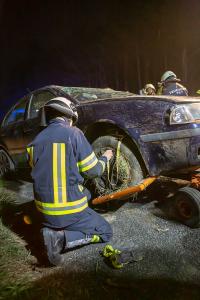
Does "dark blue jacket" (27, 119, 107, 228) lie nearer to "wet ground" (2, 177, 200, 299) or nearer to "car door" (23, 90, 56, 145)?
"wet ground" (2, 177, 200, 299)

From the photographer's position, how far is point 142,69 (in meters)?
16.0

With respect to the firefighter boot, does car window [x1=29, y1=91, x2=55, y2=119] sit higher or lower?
higher

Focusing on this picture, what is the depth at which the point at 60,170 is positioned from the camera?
259 cm

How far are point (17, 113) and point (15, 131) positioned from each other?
0.43 meters

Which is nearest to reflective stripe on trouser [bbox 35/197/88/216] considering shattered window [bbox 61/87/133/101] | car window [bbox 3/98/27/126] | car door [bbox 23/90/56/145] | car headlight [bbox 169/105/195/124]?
car headlight [bbox 169/105/195/124]

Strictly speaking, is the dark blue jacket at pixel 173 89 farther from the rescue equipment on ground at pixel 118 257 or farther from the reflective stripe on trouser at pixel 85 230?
the rescue equipment on ground at pixel 118 257

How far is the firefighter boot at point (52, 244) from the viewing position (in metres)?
2.47

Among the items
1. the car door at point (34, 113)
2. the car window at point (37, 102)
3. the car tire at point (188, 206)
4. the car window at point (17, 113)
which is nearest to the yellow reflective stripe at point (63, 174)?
the car tire at point (188, 206)

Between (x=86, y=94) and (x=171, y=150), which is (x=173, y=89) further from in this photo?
(x=171, y=150)

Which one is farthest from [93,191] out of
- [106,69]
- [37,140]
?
[106,69]

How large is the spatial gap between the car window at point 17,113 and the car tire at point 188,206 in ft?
10.2

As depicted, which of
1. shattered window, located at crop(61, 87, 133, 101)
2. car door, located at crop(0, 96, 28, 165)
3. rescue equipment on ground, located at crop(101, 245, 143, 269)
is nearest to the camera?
rescue equipment on ground, located at crop(101, 245, 143, 269)

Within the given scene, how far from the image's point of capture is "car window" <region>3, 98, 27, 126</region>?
5211mm

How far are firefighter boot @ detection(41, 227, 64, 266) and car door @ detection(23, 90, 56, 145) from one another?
7.08ft
